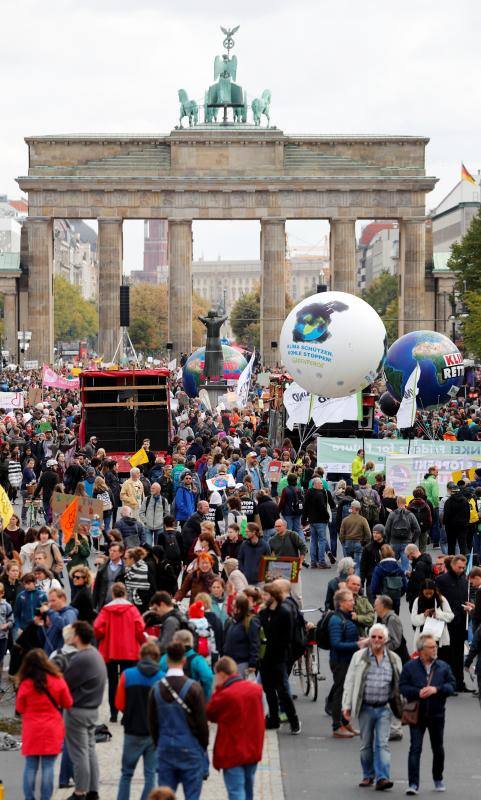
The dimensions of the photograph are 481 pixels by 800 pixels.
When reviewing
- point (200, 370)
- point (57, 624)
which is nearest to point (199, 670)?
point (57, 624)

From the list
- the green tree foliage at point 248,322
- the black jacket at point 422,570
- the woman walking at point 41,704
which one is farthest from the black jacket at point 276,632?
the green tree foliage at point 248,322

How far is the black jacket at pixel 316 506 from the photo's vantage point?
27734 millimetres

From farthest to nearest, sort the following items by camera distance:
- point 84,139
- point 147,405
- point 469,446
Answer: point 84,139, point 147,405, point 469,446

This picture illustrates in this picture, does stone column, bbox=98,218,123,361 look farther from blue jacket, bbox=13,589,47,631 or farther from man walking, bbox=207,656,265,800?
man walking, bbox=207,656,265,800

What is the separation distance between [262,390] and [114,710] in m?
45.8

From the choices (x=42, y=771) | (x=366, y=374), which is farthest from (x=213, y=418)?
(x=42, y=771)

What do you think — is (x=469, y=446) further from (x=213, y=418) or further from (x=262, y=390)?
(x=262, y=390)

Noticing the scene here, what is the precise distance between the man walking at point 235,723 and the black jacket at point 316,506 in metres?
14.8

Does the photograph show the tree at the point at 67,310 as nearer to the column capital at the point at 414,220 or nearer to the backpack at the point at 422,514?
the column capital at the point at 414,220

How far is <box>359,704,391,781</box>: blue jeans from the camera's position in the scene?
1483 centimetres

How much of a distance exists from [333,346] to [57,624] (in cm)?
1737

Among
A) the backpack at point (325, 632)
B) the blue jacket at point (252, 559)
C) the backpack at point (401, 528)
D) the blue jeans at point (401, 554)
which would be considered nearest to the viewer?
the backpack at point (325, 632)

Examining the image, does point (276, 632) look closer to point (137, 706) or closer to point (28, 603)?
point (28, 603)

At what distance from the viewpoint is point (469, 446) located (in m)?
29.7
